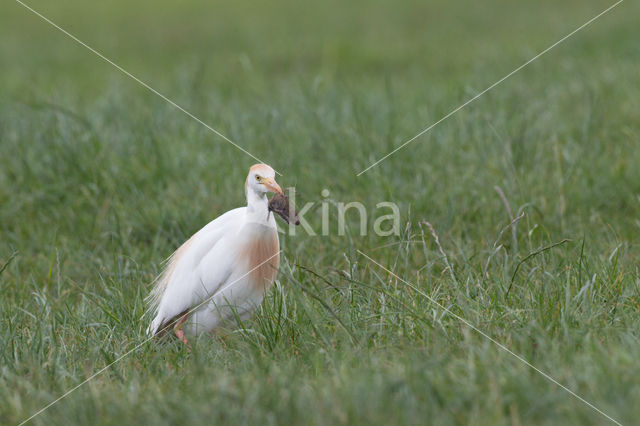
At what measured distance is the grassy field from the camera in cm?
238

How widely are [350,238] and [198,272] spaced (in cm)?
63

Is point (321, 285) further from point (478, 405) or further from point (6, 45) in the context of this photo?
Answer: point (6, 45)

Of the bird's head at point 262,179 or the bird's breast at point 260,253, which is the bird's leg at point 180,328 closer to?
the bird's breast at point 260,253

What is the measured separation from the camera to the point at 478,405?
2277mm

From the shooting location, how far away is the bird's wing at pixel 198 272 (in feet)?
10.3

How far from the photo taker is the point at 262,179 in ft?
9.58

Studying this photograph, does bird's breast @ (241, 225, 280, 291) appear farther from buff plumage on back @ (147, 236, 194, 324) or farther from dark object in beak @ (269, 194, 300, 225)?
buff plumage on back @ (147, 236, 194, 324)

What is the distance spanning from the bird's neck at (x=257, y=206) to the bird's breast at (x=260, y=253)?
4 cm

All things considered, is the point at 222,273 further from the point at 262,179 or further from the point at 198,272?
the point at 262,179

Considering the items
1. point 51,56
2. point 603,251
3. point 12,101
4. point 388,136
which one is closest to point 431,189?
point 388,136

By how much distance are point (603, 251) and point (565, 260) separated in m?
0.52
